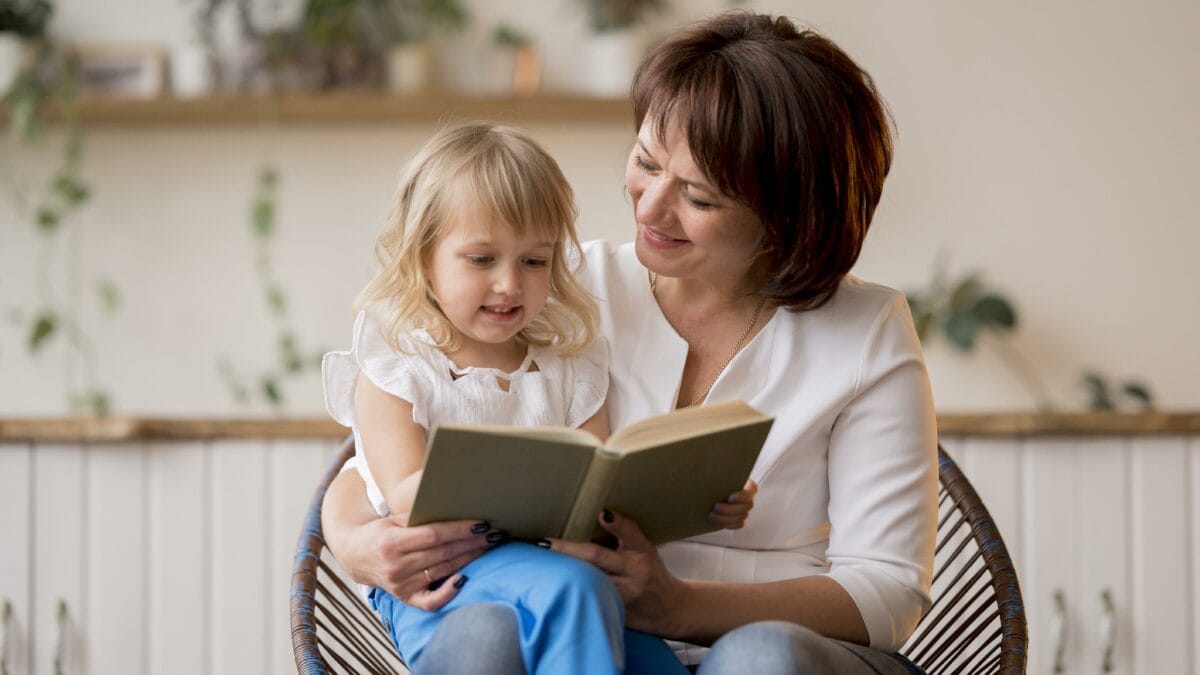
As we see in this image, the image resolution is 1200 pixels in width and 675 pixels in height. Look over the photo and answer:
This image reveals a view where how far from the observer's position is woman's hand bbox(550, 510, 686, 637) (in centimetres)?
127

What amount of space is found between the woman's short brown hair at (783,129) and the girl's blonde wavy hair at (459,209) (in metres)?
0.16

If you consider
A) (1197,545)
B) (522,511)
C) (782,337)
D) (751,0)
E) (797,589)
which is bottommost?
(1197,545)

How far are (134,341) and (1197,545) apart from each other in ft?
8.00

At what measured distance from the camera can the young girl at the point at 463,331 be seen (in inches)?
55.2

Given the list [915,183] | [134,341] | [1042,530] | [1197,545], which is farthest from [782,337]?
[134,341]

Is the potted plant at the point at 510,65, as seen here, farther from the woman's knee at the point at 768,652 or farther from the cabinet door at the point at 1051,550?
the woman's knee at the point at 768,652

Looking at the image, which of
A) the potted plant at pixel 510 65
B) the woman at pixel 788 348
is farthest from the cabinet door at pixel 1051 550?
the potted plant at pixel 510 65

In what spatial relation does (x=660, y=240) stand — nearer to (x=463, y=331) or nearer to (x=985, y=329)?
(x=463, y=331)

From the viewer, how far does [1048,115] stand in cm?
324

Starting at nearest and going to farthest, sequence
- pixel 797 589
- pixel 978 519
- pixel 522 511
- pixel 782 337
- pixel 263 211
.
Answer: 1. pixel 522 511
2. pixel 797 589
3. pixel 782 337
4. pixel 978 519
5. pixel 263 211

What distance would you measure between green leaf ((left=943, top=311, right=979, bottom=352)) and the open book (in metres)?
1.97

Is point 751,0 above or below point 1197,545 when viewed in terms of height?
above

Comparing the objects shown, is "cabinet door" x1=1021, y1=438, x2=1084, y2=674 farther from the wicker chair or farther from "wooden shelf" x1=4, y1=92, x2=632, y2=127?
"wooden shelf" x1=4, y1=92, x2=632, y2=127

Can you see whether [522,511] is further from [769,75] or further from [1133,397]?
[1133,397]
